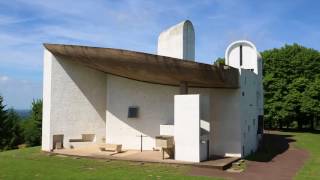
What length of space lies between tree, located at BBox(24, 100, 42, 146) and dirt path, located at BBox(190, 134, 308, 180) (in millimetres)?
30325

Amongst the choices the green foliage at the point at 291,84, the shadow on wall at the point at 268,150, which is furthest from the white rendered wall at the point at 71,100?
the green foliage at the point at 291,84

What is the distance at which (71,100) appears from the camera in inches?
737

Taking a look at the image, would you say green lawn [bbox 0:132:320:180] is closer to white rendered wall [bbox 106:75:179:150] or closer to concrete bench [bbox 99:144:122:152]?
concrete bench [bbox 99:144:122:152]

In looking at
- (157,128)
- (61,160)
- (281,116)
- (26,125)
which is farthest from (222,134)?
(26,125)

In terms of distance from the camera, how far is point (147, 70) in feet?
50.6

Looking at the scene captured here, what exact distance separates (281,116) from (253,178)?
25.6 meters

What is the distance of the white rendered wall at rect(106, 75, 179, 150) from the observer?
18812 millimetres

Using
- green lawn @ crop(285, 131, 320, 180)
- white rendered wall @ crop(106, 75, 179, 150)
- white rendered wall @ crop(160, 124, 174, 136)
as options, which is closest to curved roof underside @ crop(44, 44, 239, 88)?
white rendered wall @ crop(106, 75, 179, 150)

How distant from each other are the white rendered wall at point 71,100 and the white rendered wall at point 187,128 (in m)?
5.64

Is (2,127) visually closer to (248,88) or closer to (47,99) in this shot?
(47,99)

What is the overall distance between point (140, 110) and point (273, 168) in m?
6.84

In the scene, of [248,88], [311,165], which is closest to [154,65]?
[248,88]

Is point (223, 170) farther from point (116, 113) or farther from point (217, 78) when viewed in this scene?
point (116, 113)

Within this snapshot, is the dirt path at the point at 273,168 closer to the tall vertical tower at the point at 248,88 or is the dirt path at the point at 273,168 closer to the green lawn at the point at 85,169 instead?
the green lawn at the point at 85,169
